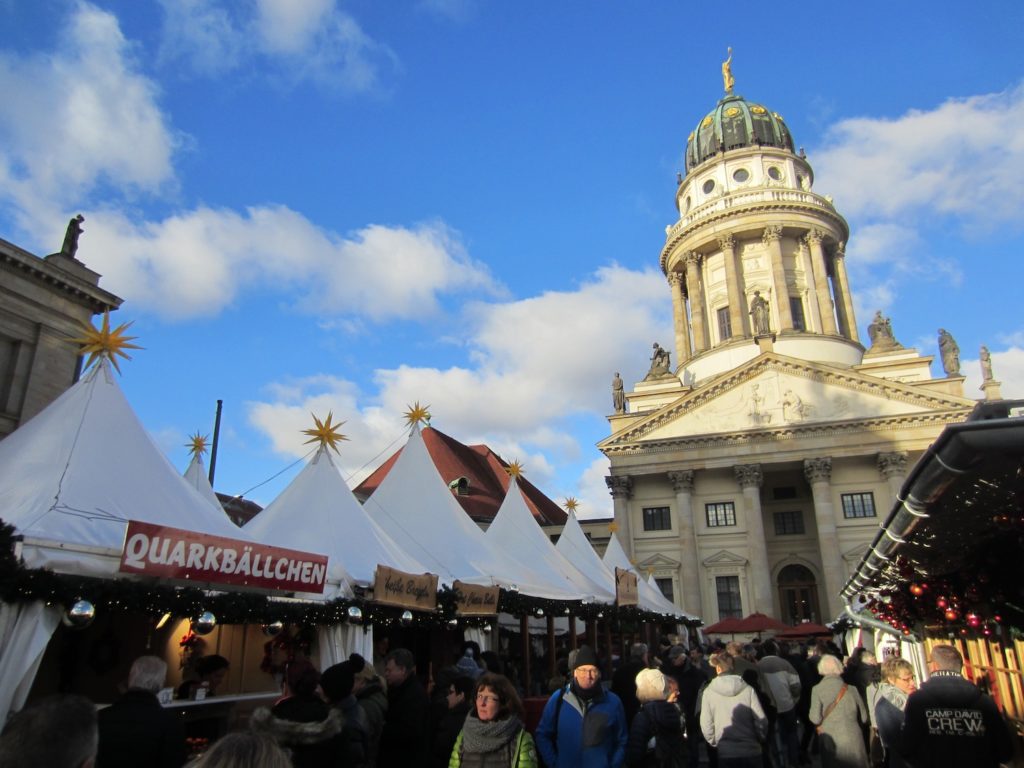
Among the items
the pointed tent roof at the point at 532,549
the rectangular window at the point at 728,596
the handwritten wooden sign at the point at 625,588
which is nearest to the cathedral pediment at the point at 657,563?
the rectangular window at the point at 728,596

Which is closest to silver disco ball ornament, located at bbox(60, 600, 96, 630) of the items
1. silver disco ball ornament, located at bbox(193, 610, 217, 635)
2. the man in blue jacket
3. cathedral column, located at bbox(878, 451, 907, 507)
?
silver disco ball ornament, located at bbox(193, 610, 217, 635)

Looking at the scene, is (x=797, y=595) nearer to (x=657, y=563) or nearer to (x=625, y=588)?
(x=657, y=563)

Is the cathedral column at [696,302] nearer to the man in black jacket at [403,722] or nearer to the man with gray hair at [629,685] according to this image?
the man with gray hair at [629,685]

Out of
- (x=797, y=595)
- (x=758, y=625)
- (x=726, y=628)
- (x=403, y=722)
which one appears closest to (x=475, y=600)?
(x=403, y=722)

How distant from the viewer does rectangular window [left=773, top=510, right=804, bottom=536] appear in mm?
40562

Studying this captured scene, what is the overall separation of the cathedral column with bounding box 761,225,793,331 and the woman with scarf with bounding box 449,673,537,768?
4484 centimetres

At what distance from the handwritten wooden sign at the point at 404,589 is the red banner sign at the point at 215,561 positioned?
885 mm

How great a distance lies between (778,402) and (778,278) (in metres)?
11.9

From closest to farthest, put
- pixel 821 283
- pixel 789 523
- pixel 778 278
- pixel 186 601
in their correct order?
pixel 186 601 < pixel 789 523 < pixel 778 278 < pixel 821 283

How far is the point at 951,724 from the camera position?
483cm

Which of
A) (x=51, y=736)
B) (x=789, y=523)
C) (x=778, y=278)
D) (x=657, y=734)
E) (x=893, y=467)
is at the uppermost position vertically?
(x=778, y=278)

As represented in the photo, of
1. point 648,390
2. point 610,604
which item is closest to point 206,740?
point 610,604

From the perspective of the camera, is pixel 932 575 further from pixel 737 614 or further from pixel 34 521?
pixel 737 614

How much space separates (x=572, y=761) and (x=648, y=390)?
141 ft
